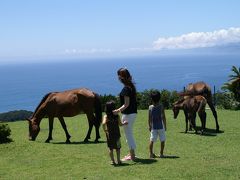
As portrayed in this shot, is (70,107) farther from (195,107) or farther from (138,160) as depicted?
(138,160)

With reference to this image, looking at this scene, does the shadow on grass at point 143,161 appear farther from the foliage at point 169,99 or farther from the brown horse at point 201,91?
the foliage at point 169,99

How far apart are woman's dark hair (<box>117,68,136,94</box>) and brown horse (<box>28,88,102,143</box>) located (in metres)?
5.95

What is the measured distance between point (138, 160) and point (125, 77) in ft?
7.30

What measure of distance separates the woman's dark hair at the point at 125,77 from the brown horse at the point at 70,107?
5.95 meters

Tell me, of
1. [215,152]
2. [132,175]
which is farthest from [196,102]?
[132,175]

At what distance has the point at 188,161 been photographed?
10883 millimetres

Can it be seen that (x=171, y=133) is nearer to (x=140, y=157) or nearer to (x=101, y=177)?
(x=140, y=157)

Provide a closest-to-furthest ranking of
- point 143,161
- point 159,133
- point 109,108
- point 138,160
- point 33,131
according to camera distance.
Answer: point 109,108 → point 143,161 → point 138,160 → point 159,133 → point 33,131

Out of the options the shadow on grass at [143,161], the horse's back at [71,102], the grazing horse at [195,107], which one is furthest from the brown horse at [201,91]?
the shadow on grass at [143,161]

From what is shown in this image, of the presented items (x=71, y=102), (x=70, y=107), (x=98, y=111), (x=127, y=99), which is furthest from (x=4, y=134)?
(x=127, y=99)

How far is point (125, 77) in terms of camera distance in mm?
10406

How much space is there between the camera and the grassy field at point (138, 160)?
9.51m

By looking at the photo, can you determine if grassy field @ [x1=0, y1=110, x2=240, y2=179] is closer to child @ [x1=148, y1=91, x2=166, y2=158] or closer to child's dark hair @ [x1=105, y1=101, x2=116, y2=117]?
child @ [x1=148, y1=91, x2=166, y2=158]

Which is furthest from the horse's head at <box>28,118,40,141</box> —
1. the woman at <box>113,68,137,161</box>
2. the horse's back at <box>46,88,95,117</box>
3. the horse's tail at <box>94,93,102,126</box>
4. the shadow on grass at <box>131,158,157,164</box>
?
the woman at <box>113,68,137,161</box>
